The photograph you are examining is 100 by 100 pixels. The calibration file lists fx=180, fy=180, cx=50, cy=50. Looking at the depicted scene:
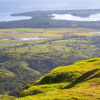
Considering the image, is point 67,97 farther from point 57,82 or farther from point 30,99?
point 57,82

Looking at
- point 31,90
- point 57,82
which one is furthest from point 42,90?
point 57,82

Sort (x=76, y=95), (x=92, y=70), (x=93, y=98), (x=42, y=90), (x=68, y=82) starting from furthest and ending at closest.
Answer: (x=92, y=70)
(x=68, y=82)
(x=42, y=90)
(x=76, y=95)
(x=93, y=98)

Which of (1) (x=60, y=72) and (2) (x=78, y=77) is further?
(1) (x=60, y=72)

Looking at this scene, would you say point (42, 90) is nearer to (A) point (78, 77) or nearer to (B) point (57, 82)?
(B) point (57, 82)

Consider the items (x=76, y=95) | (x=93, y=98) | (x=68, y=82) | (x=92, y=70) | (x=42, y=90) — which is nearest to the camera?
(x=93, y=98)

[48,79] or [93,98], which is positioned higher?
Result: [93,98]

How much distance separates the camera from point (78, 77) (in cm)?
4322

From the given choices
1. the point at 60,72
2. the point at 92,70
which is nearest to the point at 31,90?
the point at 60,72

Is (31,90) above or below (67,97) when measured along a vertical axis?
below

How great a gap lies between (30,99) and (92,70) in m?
21.1

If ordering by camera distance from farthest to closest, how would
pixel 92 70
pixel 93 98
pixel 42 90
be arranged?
1. pixel 92 70
2. pixel 42 90
3. pixel 93 98

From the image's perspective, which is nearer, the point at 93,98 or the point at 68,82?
the point at 93,98

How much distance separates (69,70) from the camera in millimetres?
47719

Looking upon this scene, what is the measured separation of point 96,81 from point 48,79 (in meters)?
13.0
